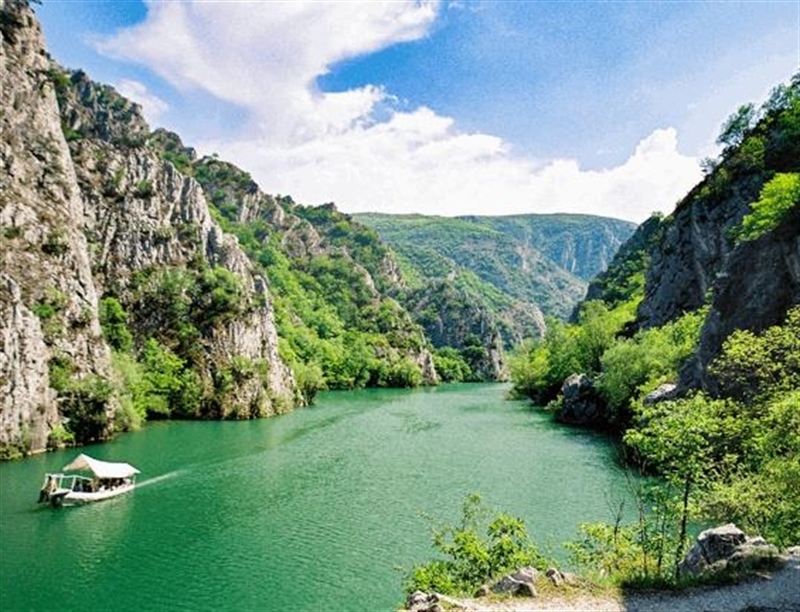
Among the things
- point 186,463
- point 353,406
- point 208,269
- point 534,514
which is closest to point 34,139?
point 208,269

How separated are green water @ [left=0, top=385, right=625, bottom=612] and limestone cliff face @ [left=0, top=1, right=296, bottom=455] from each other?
736cm

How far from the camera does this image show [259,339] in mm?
90938

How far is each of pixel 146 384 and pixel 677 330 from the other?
5755 cm

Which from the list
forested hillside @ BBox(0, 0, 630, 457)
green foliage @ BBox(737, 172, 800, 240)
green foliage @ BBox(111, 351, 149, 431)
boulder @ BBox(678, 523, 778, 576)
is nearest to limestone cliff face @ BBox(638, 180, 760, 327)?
green foliage @ BBox(737, 172, 800, 240)

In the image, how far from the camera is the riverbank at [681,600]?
47.0 ft

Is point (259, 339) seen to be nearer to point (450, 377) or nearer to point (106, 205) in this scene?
point (106, 205)

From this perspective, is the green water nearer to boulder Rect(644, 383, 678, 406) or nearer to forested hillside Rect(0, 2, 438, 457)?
boulder Rect(644, 383, 678, 406)

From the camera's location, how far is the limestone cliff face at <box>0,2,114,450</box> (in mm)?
49250

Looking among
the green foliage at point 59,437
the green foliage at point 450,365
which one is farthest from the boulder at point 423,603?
the green foliage at point 450,365

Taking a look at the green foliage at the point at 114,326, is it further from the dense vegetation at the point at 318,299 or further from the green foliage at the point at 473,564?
the green foliage at the point at 473,564

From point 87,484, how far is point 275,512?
12.4m

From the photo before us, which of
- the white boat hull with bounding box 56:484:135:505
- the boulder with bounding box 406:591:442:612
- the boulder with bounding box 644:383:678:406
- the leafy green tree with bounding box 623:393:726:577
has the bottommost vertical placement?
the white boat hull with bounding box 56:484:135:505

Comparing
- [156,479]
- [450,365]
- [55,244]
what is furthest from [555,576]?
[450,365]

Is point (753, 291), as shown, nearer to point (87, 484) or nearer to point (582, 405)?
point (582, 405)
